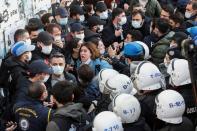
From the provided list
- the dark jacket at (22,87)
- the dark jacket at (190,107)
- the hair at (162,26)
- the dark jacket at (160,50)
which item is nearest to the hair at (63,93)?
the dark jacket at (22,87)

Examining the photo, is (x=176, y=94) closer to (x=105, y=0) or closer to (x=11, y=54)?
(x=11, y=54)

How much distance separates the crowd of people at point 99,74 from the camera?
496 cm

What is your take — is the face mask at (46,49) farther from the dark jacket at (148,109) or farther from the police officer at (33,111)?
the dark jacket at (148,109)

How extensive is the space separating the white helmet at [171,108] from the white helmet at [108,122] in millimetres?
492

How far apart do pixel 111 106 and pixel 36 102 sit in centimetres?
91

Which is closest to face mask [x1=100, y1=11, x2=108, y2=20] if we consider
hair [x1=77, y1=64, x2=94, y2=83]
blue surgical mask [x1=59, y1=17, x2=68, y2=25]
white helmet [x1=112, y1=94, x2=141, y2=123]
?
blue surgical mask [x1=59, y1=17, x2=68, y2=25]

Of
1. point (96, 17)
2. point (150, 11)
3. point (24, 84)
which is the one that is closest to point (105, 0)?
point (150, 11)

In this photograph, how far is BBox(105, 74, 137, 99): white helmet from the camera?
5.54 metres

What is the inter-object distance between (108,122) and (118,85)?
95 cm

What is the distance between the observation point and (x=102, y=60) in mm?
7418

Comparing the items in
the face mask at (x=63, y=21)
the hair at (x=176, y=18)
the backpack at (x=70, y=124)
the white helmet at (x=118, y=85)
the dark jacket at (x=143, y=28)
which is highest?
the hair at (x=176, y=18)

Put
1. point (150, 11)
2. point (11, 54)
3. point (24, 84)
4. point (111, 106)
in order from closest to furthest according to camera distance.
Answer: point (111, 106) → point (24, 84) → point (11, 54) → point (150, 11)

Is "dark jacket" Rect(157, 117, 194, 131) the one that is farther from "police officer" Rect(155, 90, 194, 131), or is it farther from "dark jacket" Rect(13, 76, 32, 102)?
"dark jacket" Rect(13, 76, 32, 102)

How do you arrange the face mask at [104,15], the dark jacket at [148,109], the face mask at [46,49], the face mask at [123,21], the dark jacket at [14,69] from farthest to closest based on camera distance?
the face mask at [104,15], the face mask at [123,21], the face mask at [46,49], the dark jacket at [14,69], the dark jacket at [148,109]
